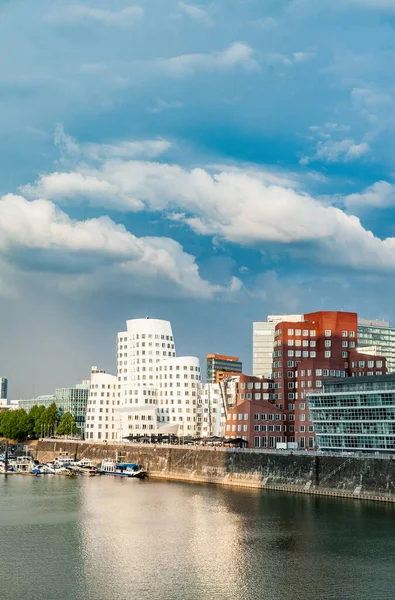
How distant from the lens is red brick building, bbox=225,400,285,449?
174m

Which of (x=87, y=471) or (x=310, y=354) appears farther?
(x=87, y=471)

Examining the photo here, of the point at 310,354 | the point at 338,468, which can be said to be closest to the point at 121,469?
the point at 310,354

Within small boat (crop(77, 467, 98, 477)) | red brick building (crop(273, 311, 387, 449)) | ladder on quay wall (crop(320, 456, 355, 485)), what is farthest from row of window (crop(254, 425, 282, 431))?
ladder on quay wall (crop(320, 456, 355, 485))

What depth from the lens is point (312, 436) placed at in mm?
165000

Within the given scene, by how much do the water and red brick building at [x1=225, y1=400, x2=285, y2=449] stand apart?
41914 mm

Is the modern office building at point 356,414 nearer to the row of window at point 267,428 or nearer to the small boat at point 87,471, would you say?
the row of window at point 267,428

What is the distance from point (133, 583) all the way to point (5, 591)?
11.3 metres

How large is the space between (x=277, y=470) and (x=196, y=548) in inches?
2195

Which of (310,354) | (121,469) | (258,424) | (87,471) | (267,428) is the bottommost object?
(87,471)

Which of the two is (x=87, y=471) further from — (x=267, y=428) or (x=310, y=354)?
(x=310, y=354)

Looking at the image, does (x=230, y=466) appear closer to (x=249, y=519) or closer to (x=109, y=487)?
(x=109, y=487)

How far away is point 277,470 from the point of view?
140000 mm

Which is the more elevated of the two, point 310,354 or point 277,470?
point 310,354

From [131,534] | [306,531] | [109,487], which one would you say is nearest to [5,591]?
[131,534]
